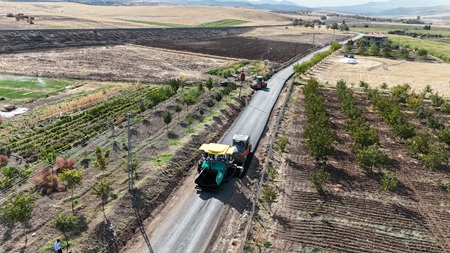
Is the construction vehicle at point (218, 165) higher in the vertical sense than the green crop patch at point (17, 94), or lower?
lower

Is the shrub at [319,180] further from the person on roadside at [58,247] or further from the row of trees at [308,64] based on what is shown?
the row of trees at [308,64]

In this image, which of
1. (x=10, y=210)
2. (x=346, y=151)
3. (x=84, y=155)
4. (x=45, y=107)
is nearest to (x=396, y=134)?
(x=346, y=151)

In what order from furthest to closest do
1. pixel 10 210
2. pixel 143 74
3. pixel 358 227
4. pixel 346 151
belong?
pixel 143 74 < pixel 346 151 < pixel 358 227 < pixel 10 210

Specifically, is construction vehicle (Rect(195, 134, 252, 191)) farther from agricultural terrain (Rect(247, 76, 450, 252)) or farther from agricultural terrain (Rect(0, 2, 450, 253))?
agricultural terrain (Rect(247, 76, 450, 252))

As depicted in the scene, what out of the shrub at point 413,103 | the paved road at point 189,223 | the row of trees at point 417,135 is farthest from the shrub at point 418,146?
the paved road at point 189,223

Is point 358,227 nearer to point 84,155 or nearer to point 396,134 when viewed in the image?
point 396,134

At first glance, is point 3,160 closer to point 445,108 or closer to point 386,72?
point 445,108
